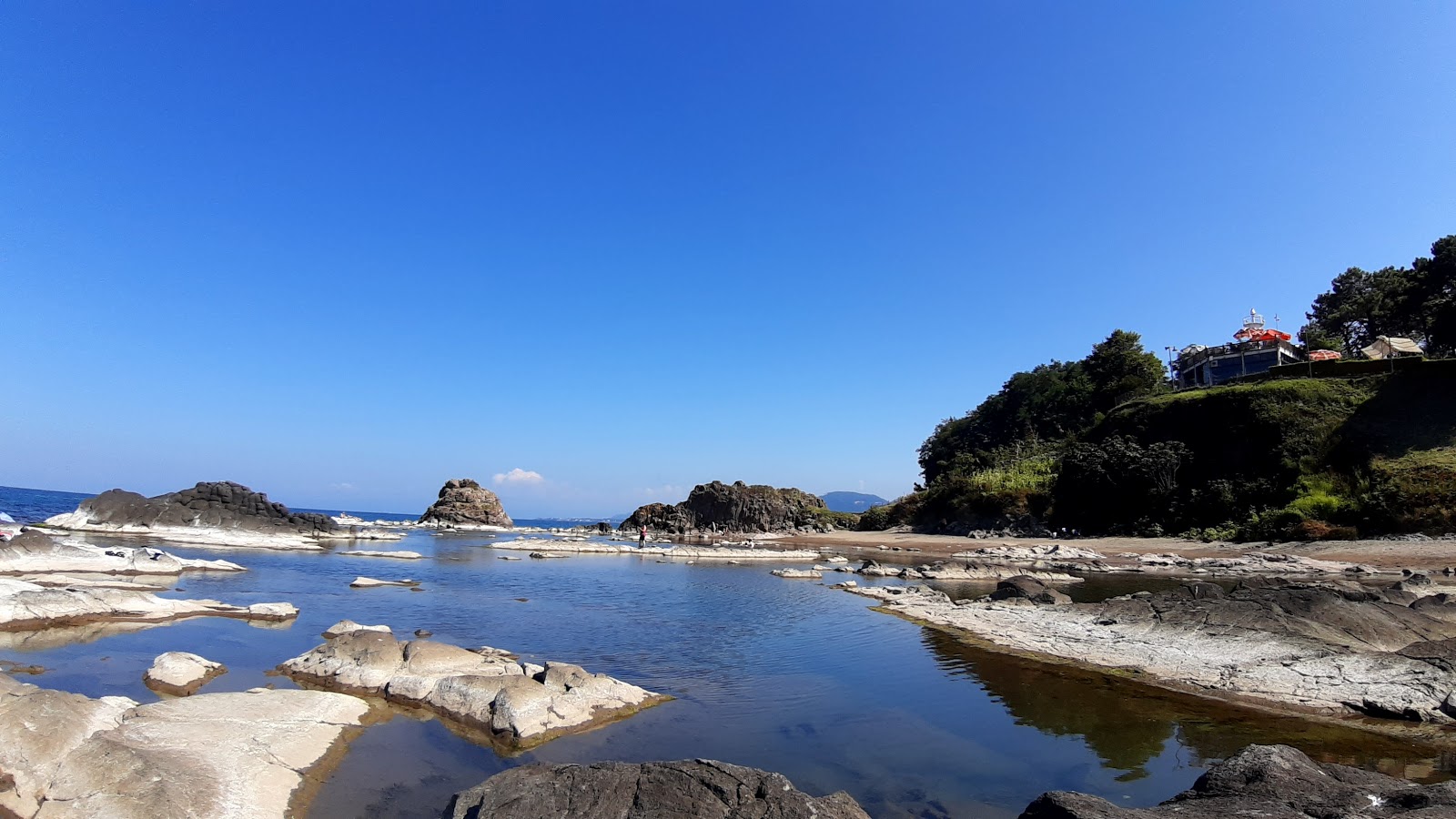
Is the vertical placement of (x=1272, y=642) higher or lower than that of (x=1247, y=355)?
lower

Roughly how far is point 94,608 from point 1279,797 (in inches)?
887

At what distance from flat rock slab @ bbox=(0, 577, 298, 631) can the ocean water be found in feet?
2.60

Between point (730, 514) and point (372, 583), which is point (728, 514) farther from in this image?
point (372, 583)

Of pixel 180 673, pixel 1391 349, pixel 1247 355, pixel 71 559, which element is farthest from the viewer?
pixel 1247 355

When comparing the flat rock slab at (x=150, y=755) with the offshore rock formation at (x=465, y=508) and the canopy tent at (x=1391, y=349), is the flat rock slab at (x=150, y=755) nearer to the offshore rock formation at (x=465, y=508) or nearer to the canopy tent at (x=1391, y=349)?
the canopy tent at (x=1391, y=349)

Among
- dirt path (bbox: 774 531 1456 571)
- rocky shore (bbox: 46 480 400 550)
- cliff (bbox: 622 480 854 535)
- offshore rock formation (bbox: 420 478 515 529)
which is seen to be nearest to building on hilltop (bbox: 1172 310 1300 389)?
dirt path (bbox: 774 531 1456 571)

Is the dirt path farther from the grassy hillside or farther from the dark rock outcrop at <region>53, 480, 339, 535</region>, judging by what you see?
the dark rock outcrop at <region>53, 480, 339, 535</region>

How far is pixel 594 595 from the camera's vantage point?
2761 centimetres

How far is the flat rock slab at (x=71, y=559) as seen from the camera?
22234 mm

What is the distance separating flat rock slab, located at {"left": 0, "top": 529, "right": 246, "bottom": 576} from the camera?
2223cm

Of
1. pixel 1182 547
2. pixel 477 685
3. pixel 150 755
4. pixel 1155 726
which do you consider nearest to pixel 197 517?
pixel 477 685

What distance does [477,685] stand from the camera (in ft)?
36.6

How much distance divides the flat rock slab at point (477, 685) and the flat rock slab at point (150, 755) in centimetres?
184

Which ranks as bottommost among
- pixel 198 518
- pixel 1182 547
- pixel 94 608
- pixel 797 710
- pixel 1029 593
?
pixel 797 710
